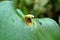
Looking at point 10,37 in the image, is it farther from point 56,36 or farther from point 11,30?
point 56,36

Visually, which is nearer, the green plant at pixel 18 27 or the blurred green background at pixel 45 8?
the green plant at pixel 18 27

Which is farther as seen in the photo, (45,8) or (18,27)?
(45,8)

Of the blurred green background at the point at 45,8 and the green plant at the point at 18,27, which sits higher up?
the green plant at the point at 18,27

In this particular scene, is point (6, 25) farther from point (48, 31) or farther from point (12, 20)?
point (48, 31)

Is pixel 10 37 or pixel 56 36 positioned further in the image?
pixel 56 36

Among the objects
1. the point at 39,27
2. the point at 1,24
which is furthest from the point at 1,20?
the point at 39,27

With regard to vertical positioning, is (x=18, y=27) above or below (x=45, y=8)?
above

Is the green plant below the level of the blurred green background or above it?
above

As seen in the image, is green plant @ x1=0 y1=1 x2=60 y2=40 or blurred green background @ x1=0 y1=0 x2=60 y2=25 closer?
green plant @ x1=0 y1=1 x2=60 y2=40

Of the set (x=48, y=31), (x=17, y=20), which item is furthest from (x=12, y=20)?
(x=48, y=31)
